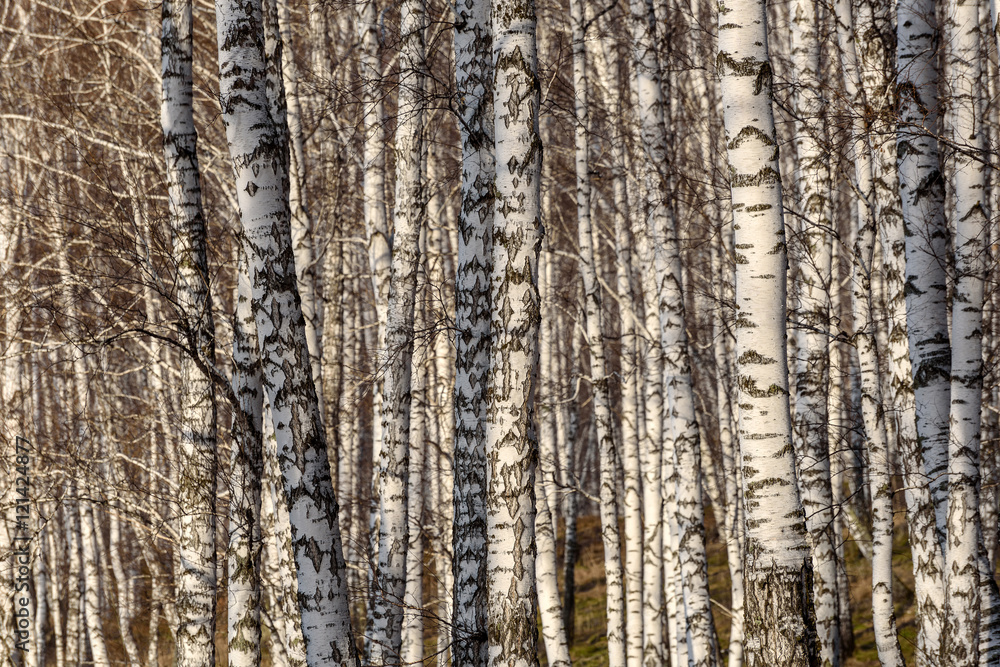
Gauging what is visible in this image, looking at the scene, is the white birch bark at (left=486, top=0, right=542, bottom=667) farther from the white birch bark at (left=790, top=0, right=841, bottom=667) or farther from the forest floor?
the forest floor

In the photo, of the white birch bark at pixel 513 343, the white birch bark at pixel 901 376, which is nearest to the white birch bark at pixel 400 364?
the white birch bark at pixel 513 343

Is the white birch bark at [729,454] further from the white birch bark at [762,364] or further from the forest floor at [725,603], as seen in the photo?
the white birch bark at [762,364]

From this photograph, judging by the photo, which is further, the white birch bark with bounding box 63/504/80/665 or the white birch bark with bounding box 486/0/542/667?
the white birch bark with bounding box 63/504/80/665

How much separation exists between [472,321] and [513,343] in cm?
110

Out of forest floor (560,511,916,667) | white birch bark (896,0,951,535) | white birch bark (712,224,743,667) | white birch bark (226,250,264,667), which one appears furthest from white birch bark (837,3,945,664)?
forest floor (560,511,916,667)

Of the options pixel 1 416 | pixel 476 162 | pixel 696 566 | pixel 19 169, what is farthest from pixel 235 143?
pixel 19 169

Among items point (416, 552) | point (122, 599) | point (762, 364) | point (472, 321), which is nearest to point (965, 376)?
point (762, 364)

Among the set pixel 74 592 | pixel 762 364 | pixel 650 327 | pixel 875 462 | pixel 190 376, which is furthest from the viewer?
pixel 74 592

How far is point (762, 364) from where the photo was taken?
3.63 metres

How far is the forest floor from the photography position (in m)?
12.5

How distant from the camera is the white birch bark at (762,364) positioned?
351 cm

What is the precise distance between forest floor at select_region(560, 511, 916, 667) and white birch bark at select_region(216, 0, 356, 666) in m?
8.11

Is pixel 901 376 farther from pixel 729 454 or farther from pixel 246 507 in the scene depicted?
pixel 729 454

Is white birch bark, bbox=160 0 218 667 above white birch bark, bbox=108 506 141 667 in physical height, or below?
above
